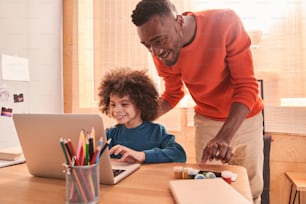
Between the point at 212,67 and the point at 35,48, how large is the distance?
133cm

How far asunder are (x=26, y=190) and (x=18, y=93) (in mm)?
1351

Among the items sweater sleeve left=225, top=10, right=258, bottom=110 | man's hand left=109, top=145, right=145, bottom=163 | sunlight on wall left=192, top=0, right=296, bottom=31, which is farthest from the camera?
sunlight on wall left=192, top=0, right=296, bottom=31

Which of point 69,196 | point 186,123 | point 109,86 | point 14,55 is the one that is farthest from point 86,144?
point 186,123

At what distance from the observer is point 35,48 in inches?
80.5

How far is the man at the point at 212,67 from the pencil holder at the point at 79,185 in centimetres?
42

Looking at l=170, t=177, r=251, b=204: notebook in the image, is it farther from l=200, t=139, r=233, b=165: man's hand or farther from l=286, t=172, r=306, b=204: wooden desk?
l=286, t=172, r=306, b=204: wooden desk

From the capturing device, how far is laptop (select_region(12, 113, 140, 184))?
0.69 m

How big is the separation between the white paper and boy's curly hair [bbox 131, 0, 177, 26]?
1.06 meters

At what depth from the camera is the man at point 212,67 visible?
1057 millimetres

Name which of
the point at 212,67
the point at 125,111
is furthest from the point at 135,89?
the point at 212,67

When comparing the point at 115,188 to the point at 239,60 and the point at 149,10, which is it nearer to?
the point at 149,10

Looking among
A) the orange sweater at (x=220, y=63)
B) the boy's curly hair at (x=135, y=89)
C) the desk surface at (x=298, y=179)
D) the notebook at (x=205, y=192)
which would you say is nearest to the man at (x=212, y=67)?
the orange sweater at (x=220, y=63)

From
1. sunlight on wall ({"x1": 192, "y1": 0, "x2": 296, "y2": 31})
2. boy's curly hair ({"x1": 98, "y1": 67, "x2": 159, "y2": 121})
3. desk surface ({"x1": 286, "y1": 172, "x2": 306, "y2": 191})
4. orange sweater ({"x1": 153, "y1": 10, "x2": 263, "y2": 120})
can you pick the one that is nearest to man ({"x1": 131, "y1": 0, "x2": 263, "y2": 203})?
orange sweater ({"x1": 153, "y1": 10, "x2": 263, "y2": 120})

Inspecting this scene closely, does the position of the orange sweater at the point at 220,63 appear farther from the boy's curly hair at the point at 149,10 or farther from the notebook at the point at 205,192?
the notebook at the point at 205,192
